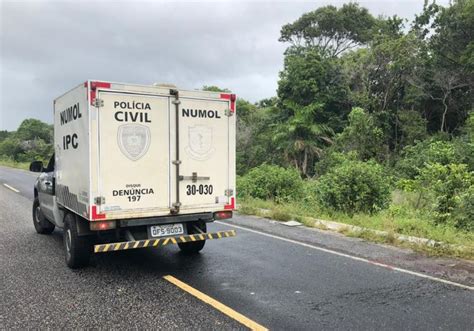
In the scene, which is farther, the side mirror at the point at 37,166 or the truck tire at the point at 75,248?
the side mirror at the point at 37,166

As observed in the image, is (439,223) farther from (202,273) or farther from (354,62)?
(354,62)

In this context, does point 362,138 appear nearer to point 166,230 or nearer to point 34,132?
point 166,230

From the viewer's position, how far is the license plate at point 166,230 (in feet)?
20.3

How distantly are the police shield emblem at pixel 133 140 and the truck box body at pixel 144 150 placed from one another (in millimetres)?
14

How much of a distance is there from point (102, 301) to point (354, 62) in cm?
2811

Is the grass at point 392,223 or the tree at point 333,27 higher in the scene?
the tree at point 333,27

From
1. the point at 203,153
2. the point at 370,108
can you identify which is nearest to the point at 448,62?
the point at 370,108

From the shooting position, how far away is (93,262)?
683cm

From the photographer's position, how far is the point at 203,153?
6484mm

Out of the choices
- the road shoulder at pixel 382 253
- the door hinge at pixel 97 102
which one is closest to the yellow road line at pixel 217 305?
the door hinge at pixel 97 102

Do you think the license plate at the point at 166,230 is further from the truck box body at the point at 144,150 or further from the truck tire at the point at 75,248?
the truck tire at the point at 75,248

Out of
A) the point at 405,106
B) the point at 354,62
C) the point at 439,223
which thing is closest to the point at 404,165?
the point at 405,106

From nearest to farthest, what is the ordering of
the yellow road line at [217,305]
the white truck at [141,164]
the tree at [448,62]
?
the yellow road line at [217,305] → the white truck at [141,164] → the tree at [448,62]

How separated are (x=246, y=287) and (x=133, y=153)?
2387mm
